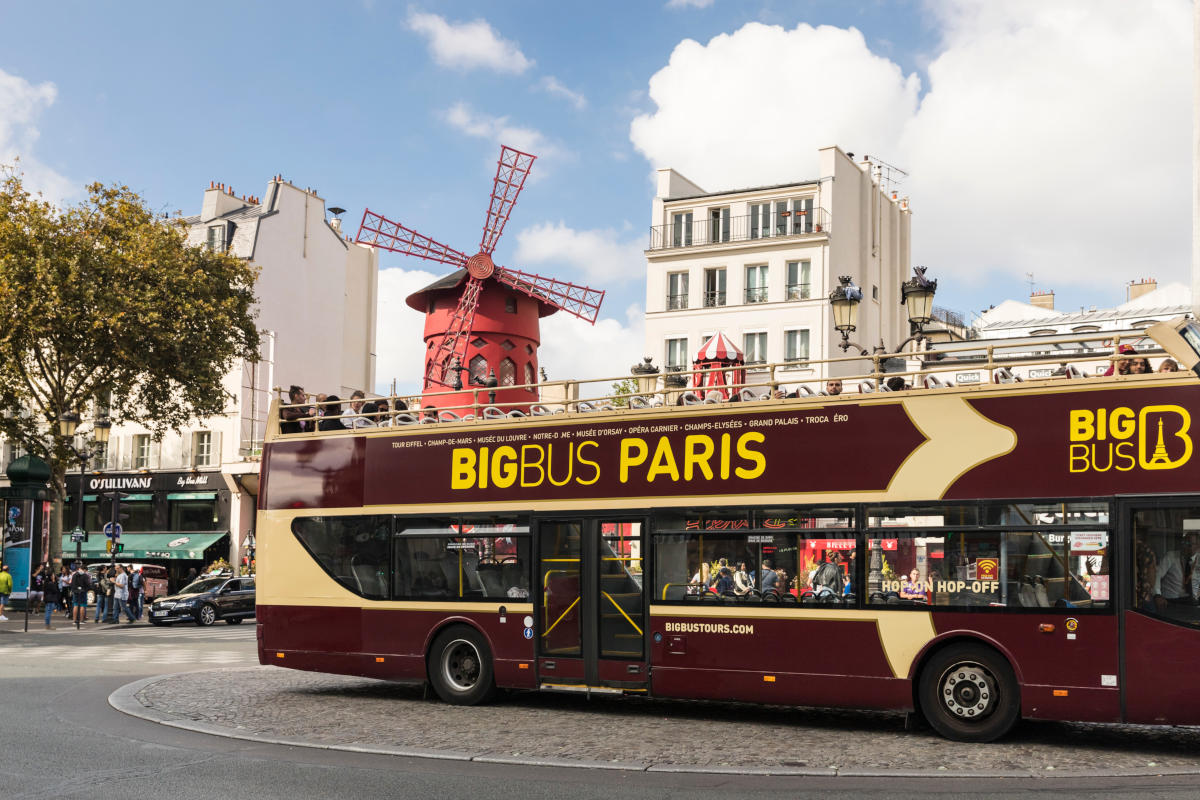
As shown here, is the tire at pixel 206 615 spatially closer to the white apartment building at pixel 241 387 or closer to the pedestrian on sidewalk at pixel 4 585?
the pedestrian on sidewalk at pixel 4 585

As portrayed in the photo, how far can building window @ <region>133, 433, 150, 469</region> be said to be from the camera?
5275 cm

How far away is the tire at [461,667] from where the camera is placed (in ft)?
46.2

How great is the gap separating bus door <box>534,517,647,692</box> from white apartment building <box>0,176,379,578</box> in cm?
3645

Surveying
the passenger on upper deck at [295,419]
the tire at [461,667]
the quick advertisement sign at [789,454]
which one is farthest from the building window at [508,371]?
the tire at [461,667]

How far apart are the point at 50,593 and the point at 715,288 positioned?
92.9 feet

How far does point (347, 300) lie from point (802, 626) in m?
52.0

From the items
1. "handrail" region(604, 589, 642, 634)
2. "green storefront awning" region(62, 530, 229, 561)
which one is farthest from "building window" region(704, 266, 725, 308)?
"handrail" region(604, 589, 642, 634)

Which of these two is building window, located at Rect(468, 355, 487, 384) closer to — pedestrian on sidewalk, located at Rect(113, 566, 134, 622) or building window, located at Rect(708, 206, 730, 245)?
building window, located at Rect(708, 206, 730, 245)

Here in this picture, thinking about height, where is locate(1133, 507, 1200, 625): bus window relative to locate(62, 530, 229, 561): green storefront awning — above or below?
above

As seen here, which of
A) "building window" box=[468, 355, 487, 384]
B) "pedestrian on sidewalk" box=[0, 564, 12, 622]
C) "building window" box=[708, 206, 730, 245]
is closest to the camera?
"pedestrian on sidewalk" box=[0, 564, 12, 622]

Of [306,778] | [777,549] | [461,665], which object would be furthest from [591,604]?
[306,778]

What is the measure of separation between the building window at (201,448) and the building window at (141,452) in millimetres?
2735

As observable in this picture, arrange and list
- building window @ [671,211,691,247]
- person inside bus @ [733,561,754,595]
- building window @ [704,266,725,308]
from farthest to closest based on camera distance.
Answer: building window @ [671,211,691,247]
building window @ [704,266,725,308]
person inside bus @ [733,561,754,595]

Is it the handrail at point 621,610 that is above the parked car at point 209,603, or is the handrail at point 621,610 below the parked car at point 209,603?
above
